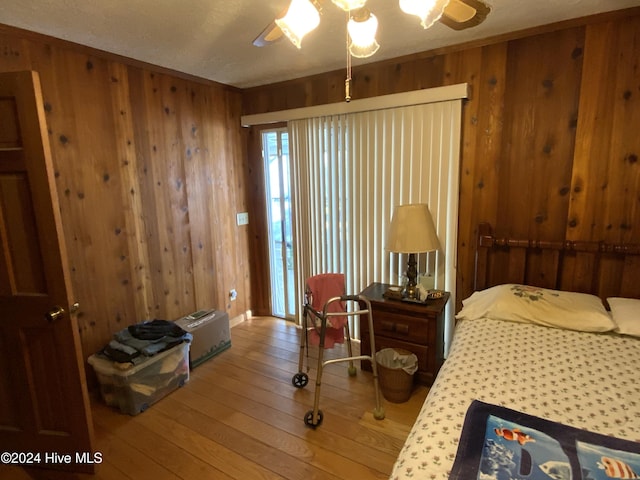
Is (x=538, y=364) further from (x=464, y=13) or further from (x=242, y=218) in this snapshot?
(x=242, y=218)

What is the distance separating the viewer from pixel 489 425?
1.19m

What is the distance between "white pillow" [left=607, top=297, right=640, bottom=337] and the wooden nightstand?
36.2 inches

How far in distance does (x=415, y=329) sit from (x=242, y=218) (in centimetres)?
206

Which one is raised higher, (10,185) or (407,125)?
(407,125)

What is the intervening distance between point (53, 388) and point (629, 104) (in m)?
3.56

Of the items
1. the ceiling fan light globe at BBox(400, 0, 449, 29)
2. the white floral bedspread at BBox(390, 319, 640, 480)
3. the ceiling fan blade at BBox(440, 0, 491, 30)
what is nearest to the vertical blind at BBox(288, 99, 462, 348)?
the white floral bedspread at BBox(390, 319, 640, 480)

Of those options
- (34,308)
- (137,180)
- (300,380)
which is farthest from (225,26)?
(300,380)

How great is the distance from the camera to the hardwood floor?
1.83 meters

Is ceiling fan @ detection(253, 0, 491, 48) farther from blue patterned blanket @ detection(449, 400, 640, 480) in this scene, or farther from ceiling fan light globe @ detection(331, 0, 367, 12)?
blue patterned blanket @ detection(449, 400, 640, 480)

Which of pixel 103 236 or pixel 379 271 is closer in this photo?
pixel 103 236

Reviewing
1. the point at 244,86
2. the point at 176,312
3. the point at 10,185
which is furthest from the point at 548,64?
the point at 176,312

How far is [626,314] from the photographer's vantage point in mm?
1883

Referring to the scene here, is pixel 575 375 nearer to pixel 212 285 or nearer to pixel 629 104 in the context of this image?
pixel 629 104

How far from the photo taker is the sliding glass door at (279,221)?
3.44 meters
